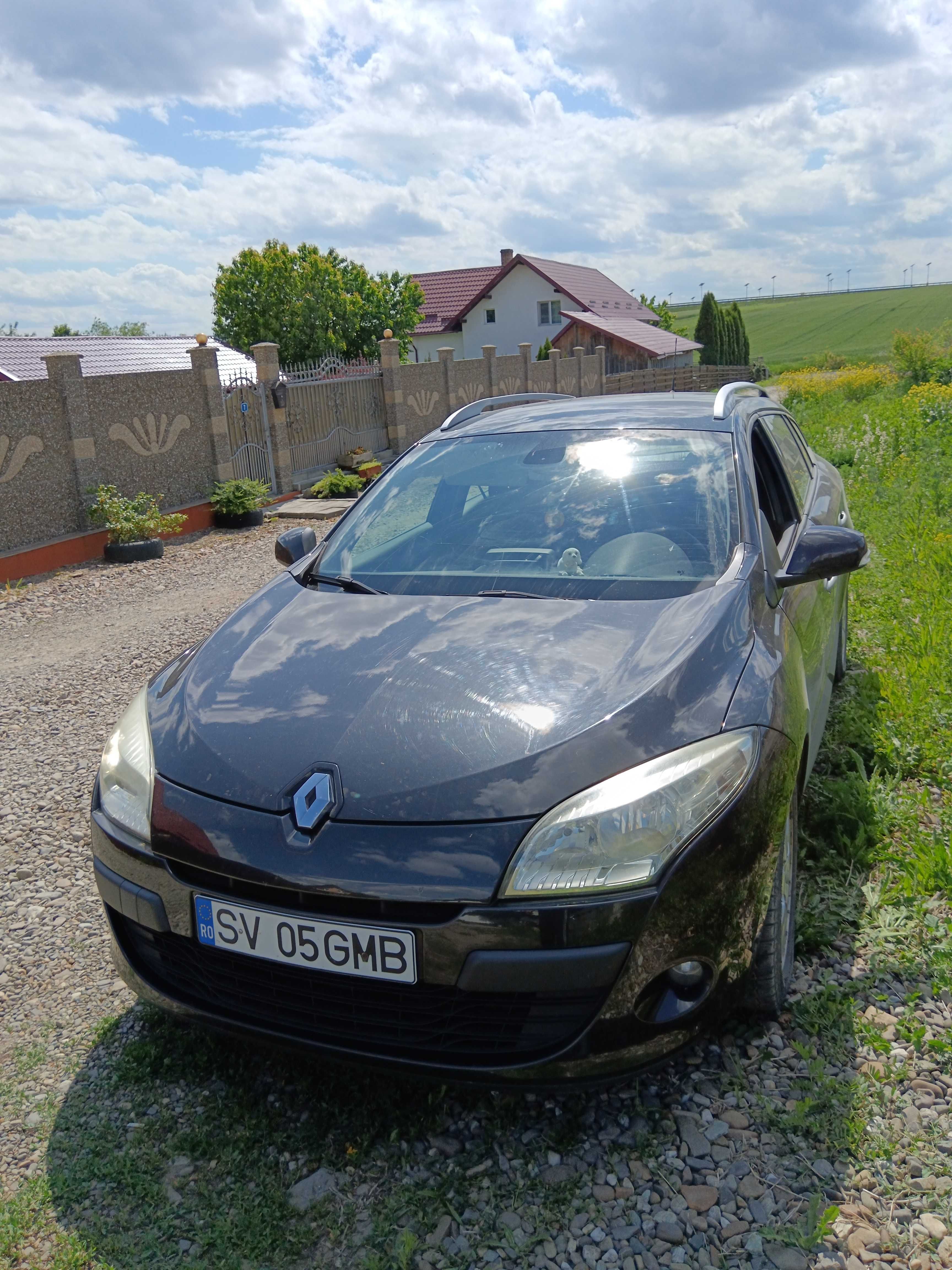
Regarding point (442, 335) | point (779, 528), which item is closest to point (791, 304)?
point (442, 335)

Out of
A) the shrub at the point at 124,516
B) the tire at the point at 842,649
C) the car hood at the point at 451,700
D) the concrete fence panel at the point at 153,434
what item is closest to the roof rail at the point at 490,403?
the car hood at the point at 451,700

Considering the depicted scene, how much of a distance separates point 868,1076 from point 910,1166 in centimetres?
27

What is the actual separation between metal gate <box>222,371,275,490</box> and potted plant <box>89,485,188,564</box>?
3106 mm

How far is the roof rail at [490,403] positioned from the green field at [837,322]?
187 feet

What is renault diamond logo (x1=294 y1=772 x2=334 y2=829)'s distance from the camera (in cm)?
204

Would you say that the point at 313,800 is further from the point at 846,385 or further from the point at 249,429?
the point at 846,385

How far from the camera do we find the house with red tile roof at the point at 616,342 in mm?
48062

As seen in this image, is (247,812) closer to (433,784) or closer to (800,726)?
(433,784)

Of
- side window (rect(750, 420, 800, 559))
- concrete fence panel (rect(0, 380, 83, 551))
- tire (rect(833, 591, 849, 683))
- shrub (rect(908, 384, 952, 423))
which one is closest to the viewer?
side window (rect(750, 420, 800, 559))

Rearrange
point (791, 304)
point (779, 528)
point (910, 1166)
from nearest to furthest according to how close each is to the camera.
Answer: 1. point (910, 1166)
2. point (779, 528)
3. point (791, 304)

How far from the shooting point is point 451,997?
1981 millimetres

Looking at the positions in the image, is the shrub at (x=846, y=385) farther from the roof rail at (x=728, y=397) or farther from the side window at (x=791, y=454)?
the roof rail at (x=728, y=397)

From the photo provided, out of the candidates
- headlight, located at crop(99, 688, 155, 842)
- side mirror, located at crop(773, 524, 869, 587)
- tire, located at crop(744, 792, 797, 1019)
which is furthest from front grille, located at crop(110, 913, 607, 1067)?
side mirror, located at crop(773, 524, 869, 587)

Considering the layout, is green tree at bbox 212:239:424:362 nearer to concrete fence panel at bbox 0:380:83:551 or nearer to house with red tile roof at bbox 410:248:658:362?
house with red tile roof at bbox 410:248:658:362
